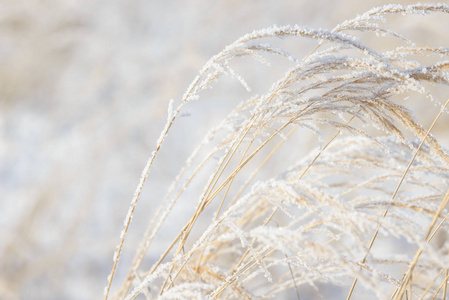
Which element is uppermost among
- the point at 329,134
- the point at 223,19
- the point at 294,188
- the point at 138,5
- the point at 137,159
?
the point at 138,5

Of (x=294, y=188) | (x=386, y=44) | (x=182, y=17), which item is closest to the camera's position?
(x=294, y=188)

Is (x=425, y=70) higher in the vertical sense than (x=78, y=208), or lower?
lower

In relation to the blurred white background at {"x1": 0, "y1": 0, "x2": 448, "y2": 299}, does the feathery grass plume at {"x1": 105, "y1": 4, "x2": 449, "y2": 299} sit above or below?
below

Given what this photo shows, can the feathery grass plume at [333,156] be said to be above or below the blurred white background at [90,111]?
below

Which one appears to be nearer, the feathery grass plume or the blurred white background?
the feathery grass plume

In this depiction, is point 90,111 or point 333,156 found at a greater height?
point 90,111

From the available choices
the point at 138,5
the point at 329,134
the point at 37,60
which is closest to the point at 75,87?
the point at 37,60

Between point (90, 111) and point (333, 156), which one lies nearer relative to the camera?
point (333, 156)

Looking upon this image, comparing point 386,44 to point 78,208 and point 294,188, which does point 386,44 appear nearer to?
point 78,208
